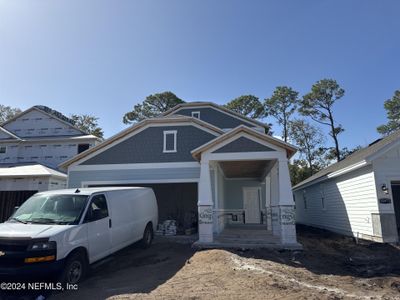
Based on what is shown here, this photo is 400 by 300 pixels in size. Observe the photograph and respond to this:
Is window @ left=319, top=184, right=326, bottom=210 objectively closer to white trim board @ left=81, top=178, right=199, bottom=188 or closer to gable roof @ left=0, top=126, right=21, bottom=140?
white trim board @ left=81, top=178, right=199, bottom=188

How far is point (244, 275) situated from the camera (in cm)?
641

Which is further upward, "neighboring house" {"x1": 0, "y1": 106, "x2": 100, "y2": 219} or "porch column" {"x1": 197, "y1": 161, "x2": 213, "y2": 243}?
"neighboring house" {"x1": 0, "y1": 106, "x2": 100, "y2": 219}

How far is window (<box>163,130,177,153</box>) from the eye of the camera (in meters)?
14.2

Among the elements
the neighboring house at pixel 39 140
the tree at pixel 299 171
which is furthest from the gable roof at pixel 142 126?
the tree at pixel 299 171

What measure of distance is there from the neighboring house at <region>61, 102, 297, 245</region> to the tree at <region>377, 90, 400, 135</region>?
806 inches

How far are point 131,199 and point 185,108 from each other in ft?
44.9

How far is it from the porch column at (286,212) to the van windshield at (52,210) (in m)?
6.33

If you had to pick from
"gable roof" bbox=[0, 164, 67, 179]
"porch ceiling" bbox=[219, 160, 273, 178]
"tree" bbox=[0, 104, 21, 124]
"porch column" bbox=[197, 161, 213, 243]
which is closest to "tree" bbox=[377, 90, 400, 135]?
"porch ceiling" bbox=[219, 160, 273, 178]

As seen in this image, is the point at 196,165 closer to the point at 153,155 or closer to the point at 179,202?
the point at 153,155

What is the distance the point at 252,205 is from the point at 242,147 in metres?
9.58

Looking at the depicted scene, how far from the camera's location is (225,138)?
1083 cm

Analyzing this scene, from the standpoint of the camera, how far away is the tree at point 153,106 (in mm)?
34750

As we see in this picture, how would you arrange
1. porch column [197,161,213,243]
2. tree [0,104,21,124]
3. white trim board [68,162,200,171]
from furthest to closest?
tree [0,104,21,124] < white trim board [68,162,200,171] < porch column [197,161,213,243]

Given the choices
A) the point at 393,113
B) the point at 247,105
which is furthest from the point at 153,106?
the point at 393,113
